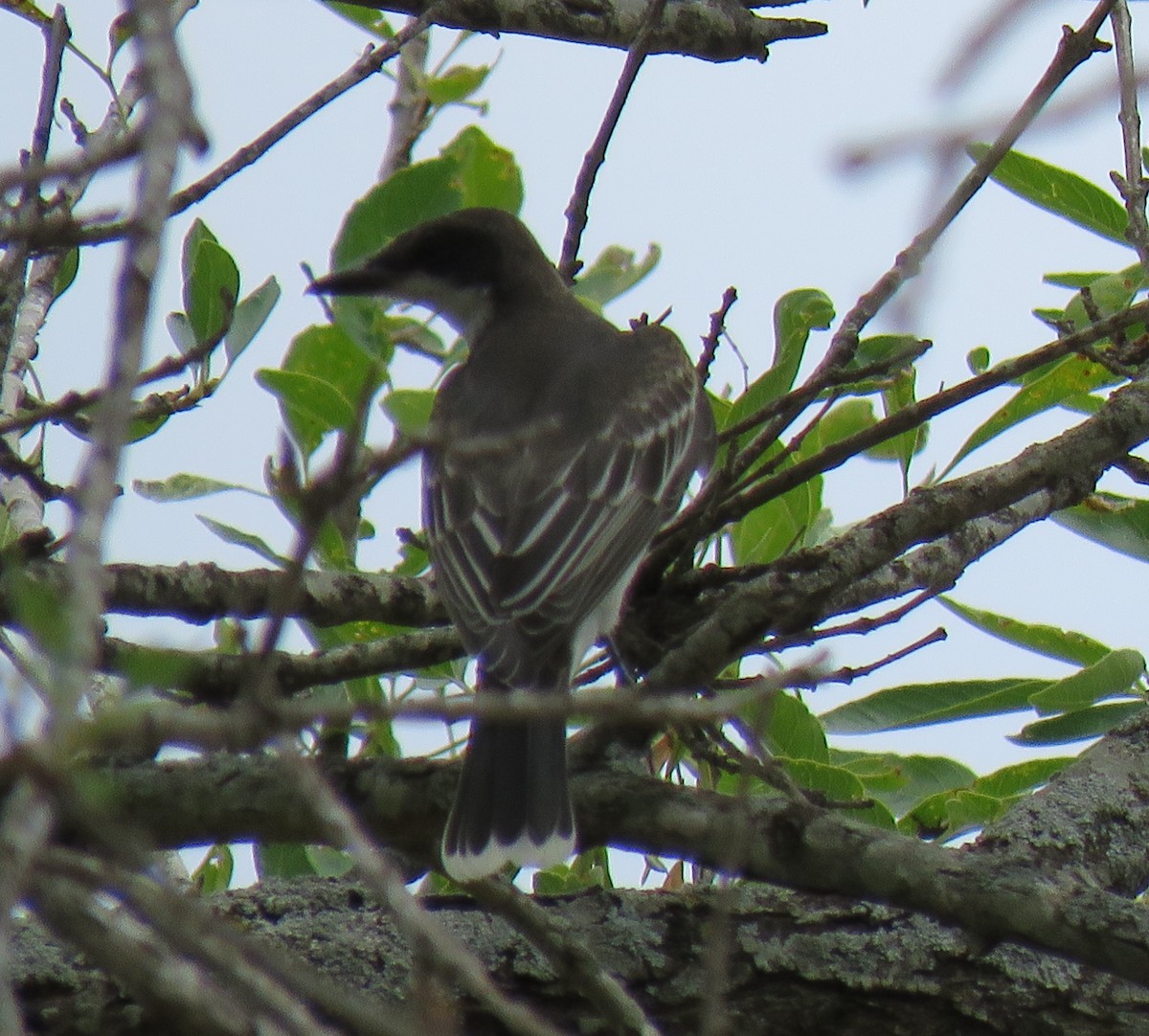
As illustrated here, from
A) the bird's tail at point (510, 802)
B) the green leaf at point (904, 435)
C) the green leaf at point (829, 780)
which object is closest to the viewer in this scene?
the bird's tail at point (510, 802)

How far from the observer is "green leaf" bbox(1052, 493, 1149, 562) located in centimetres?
372

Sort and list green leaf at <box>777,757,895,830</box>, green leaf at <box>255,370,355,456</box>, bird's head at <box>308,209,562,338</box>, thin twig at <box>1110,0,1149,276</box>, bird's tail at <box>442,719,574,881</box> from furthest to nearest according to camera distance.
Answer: bird's head at <box>308,209,562,338</box> → green leaf at <box>255,370,355,456</box> → green leaf at <box>777,757,895,830</box> → thin twig at <box>1110,0,1149,276</box> → bird's tail at <box>442,719,574,881</box>

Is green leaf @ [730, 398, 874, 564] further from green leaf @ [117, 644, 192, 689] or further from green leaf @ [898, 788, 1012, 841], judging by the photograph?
green leaf @ [117, 644, 192, 689]

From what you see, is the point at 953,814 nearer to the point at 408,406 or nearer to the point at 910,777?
the point at 910,777

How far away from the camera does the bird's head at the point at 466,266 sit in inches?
187

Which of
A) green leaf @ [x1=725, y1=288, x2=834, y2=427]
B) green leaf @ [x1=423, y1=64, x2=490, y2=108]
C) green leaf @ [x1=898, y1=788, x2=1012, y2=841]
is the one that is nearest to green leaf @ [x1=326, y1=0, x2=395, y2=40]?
green leaf @ [x1=423, y1=64, x2=490, y2=108]

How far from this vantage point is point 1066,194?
3.75 meters

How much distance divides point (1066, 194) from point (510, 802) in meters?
1.93

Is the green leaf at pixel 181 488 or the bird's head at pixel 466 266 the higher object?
the bird's head at pixel 466 266

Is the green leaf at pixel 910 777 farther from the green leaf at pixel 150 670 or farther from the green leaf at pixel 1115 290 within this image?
the green leaf at pixel 150 670

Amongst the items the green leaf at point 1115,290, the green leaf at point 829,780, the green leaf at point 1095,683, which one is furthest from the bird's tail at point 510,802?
the green leaf at point 1115,290

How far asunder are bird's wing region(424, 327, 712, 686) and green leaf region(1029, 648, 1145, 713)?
0.96 metres

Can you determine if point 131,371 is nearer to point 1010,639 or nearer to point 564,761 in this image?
point 564,761

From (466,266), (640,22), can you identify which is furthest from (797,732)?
(466,266)
